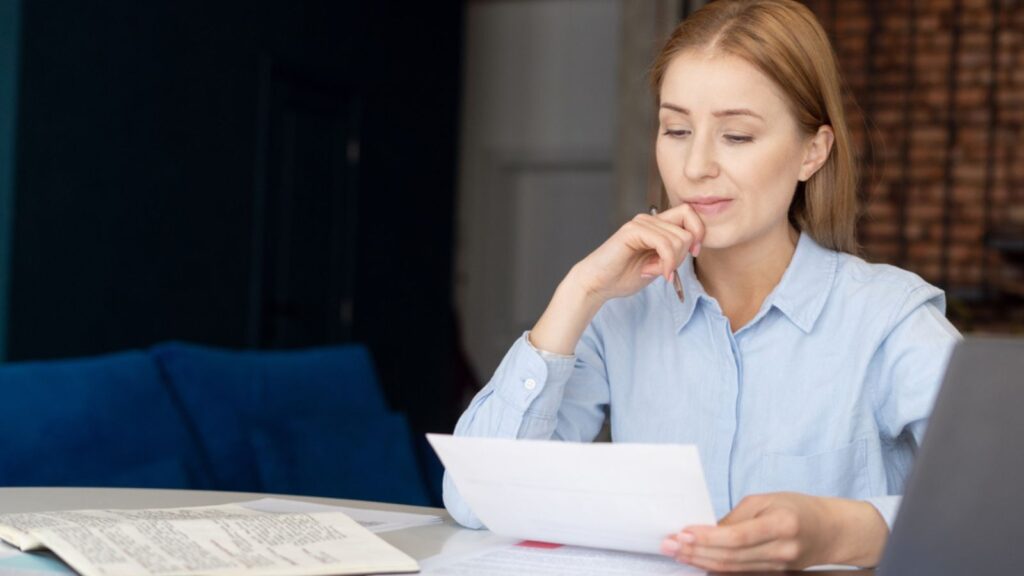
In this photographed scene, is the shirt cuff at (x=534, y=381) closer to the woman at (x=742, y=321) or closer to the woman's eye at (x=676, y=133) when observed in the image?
the woman at (x=742, y=321)

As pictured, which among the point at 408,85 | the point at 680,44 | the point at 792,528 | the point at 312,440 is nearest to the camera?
the point at 792,528

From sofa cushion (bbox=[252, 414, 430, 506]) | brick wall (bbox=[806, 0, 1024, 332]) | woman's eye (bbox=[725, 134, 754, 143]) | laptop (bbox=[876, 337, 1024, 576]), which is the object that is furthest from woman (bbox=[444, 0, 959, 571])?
brick wall (bbox=[806, 0, 1024, 332])

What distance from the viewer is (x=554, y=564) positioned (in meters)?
1.27

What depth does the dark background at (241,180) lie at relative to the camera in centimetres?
423

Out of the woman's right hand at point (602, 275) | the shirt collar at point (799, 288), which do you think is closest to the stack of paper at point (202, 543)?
the woman's right hand at point (602, 275)

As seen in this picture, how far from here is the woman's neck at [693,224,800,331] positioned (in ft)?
5.86

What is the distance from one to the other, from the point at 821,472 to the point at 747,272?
11.9 inches

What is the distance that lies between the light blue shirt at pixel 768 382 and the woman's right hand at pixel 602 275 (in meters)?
0.03

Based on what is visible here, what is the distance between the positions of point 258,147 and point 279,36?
493 millimetres

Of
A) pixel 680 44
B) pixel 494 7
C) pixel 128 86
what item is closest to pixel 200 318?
pixel 128 86

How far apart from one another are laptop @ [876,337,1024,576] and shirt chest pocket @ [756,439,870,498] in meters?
0.70

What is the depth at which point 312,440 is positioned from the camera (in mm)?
3238

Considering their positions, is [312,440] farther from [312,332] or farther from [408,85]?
[408,85]

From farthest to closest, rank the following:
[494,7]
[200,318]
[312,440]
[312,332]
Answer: [494,7], [312,332], [200,318], [312,440]
